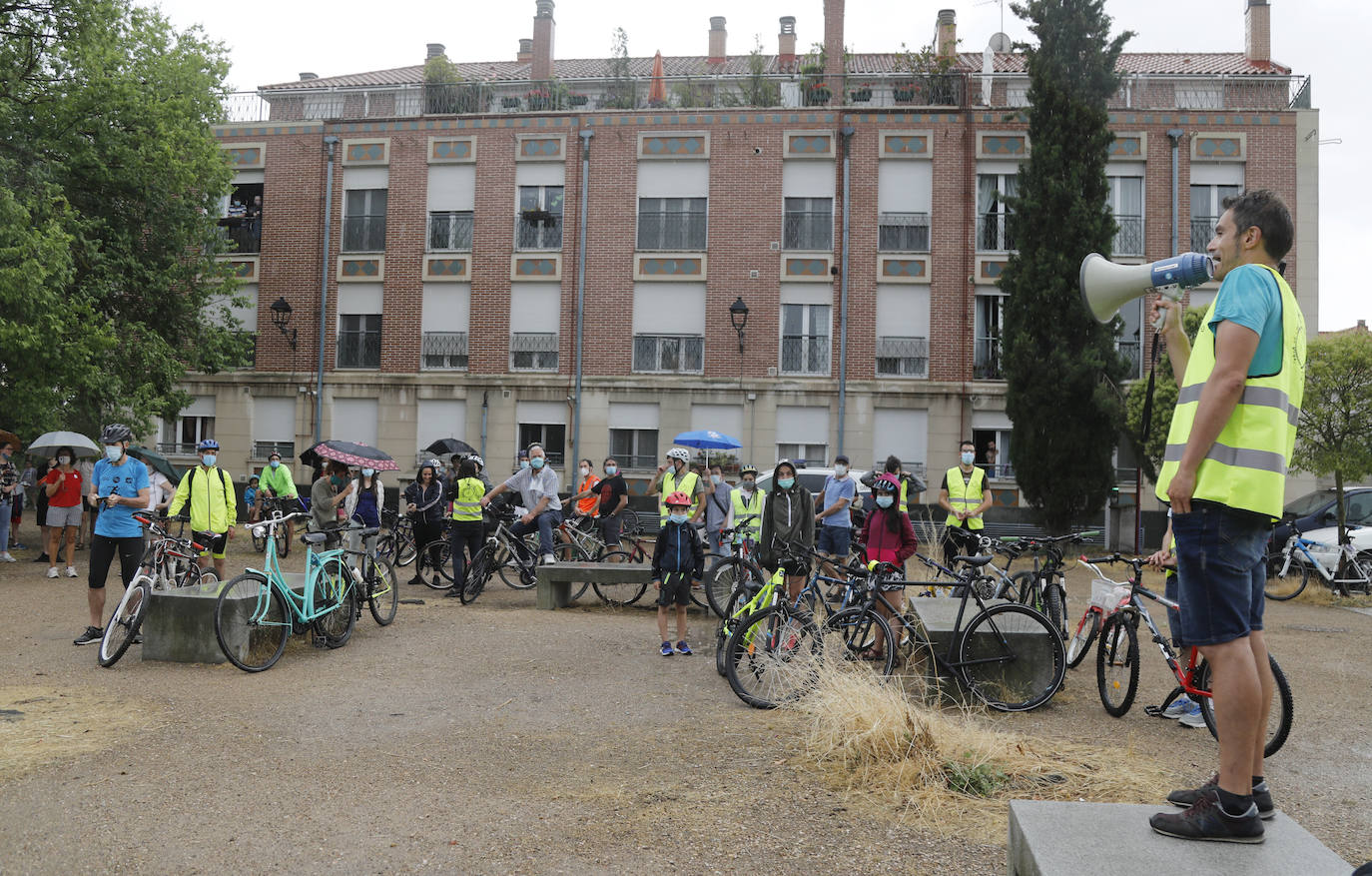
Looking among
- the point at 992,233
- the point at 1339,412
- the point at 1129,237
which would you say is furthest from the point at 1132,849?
the point at 1129,237

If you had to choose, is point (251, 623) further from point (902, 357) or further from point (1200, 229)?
point (1200, 229)

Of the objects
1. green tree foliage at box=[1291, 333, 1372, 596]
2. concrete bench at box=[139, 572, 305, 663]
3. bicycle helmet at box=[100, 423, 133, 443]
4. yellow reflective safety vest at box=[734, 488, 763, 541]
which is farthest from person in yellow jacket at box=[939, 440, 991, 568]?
green tree foliage at box=[1291, 333, 1372, 596]

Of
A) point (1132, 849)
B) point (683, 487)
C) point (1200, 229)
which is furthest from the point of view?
point (1200, 229)

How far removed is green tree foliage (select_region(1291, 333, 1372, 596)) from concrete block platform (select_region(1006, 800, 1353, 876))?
15.2 m

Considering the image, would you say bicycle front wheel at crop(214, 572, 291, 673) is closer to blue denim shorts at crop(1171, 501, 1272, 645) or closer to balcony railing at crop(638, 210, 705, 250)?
blue denim shorts at crop(1171, 501, 1272, 645)

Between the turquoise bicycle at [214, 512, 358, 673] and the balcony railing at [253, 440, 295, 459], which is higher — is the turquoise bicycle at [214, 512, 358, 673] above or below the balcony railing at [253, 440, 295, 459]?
below

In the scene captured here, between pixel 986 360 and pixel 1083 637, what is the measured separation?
19864mm

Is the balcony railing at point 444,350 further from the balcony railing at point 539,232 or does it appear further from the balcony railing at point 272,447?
the balcony railing at point 272,447

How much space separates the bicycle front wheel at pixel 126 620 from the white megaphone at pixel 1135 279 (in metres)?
7.55

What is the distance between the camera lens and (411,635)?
981 cm

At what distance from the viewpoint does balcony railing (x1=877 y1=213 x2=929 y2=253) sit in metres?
27.2

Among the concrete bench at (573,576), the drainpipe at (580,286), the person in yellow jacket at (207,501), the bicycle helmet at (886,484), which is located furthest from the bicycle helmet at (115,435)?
the drainpipe at (580,286)

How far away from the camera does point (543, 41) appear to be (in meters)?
31.8

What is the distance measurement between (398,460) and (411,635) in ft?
63.1
